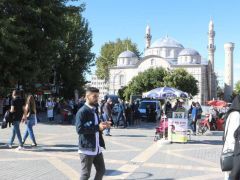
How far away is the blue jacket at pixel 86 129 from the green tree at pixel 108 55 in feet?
300

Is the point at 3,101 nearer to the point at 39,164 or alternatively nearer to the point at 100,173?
the point at 39,164

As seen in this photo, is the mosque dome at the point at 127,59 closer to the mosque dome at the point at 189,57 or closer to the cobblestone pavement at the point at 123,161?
the mosque dome at the point at 189,57

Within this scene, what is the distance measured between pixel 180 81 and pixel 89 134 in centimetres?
8124

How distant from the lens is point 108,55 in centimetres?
10319

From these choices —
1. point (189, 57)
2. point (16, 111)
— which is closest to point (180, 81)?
point (189, 57)

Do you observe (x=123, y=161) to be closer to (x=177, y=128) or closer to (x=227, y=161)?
(x=177, y=128)

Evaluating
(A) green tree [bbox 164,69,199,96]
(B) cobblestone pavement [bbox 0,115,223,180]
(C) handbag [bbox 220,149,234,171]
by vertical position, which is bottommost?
(B) cobblestone pavement [bbox 0,115,223,180]

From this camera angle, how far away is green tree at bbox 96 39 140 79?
9982cm

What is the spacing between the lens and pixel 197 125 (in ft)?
73.6

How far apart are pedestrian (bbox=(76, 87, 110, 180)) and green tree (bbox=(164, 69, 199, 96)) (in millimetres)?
78533

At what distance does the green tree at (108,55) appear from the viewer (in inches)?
3930

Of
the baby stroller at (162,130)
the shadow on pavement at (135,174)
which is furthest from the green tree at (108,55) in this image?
the shadow on pavement at (135,174)

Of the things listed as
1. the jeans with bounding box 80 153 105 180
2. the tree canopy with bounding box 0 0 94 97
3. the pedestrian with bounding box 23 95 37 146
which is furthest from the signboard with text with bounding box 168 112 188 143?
the tree canopy with bounding box 0 0 94 97

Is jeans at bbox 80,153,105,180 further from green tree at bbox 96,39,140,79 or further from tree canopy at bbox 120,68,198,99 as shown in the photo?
green tree at bbox 96,39,140,79
